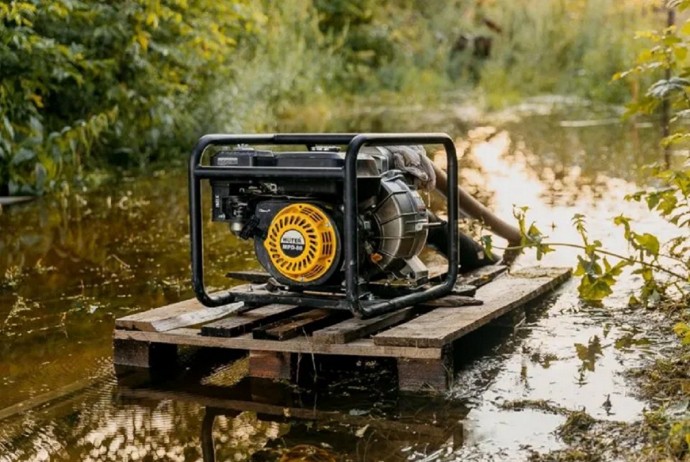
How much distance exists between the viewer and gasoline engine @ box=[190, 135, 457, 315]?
13.0 feet

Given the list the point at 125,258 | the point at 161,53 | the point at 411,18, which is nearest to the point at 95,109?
the point at 161,53

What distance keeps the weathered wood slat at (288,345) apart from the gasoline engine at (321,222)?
5.9 inches

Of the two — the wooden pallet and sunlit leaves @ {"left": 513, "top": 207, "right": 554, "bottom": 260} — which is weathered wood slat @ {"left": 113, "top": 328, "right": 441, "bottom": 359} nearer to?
the wooden pallet

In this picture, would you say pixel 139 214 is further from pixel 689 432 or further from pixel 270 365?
pixel 689 432

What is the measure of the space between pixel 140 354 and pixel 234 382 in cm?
47

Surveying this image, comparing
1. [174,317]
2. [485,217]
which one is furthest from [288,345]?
[485,217]

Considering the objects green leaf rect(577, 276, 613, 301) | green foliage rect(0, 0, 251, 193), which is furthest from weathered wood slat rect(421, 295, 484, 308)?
green foliage rect(0, 0, 251, 193)

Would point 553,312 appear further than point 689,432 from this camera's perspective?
Yes

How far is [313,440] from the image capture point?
11.2 feet

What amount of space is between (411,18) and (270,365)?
60.2ft

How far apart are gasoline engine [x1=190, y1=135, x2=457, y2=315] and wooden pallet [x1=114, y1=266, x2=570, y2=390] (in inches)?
4.0

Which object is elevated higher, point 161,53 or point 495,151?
point 161,53

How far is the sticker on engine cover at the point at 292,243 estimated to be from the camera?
13.1 ft

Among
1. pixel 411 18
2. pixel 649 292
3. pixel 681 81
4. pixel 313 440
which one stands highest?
pixel 411 18
